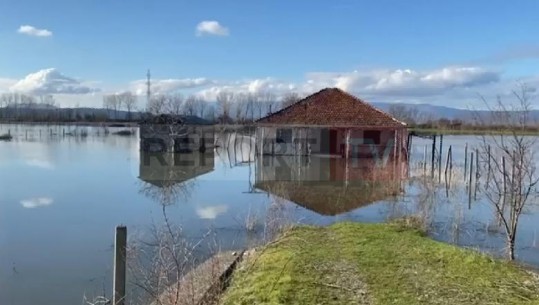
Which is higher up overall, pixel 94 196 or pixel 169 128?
pixel 169 128

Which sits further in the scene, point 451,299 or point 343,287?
point 343,287

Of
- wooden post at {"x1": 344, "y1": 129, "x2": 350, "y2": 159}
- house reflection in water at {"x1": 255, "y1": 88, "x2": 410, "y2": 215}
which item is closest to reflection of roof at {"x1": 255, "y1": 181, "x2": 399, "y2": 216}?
house reflection in water at {"x1": 255, "y1": 88, "x2": 410, "y2": 215}

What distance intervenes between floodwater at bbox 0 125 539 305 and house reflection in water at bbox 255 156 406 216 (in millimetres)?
43

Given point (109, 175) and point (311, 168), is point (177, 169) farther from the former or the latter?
point (311, 168)

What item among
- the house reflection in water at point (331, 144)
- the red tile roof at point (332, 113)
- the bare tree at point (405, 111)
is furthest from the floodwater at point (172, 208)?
the bare tree at point (405, 111)

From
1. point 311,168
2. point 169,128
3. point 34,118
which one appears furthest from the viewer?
point 34,118

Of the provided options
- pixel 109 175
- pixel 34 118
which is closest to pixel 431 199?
pixel 109 175

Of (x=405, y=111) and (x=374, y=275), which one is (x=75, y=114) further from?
(x=374, y=275)

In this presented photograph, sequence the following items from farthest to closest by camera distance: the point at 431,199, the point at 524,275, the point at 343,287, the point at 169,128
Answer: the point at 169,128
the point at 431,199
the point at 524,275
the point at 343,287

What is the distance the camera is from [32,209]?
1502cm

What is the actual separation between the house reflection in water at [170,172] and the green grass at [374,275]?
417cm

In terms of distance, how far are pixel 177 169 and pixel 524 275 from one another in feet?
68.4

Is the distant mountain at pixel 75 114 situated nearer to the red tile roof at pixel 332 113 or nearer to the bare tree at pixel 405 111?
the bare tree at pixel 405 111

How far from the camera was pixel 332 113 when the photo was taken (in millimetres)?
31641
